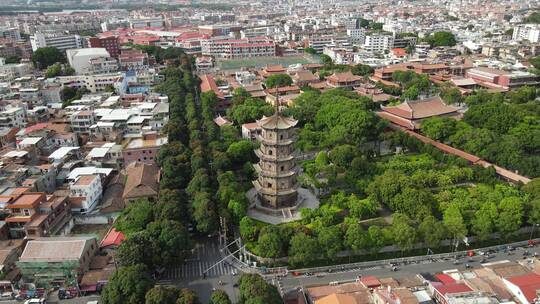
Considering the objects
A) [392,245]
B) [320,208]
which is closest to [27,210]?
[320,208]

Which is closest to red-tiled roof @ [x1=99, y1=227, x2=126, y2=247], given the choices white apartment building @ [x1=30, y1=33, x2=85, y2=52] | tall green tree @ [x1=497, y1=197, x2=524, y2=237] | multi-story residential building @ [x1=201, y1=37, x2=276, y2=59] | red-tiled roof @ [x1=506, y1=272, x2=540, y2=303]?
red-tiled roof @ [x1=506, y1=272, x2=540, y2=303]

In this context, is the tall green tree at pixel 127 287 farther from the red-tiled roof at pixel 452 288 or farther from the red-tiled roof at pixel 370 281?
the red-tiled roof at pixel 452 288

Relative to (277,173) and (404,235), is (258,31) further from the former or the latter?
(404,235)

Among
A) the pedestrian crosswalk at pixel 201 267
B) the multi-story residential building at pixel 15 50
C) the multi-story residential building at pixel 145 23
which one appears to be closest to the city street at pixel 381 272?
the pedestrian crosswalk at pixel 201 267

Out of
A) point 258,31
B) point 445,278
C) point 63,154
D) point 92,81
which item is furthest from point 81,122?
point 258,31

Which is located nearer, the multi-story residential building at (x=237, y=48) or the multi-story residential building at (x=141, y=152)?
the multi-story residential building at (x=141, y=152)

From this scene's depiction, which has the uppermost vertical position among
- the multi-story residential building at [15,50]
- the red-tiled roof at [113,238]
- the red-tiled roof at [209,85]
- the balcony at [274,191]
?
the multi-story residential building at [15,50]
